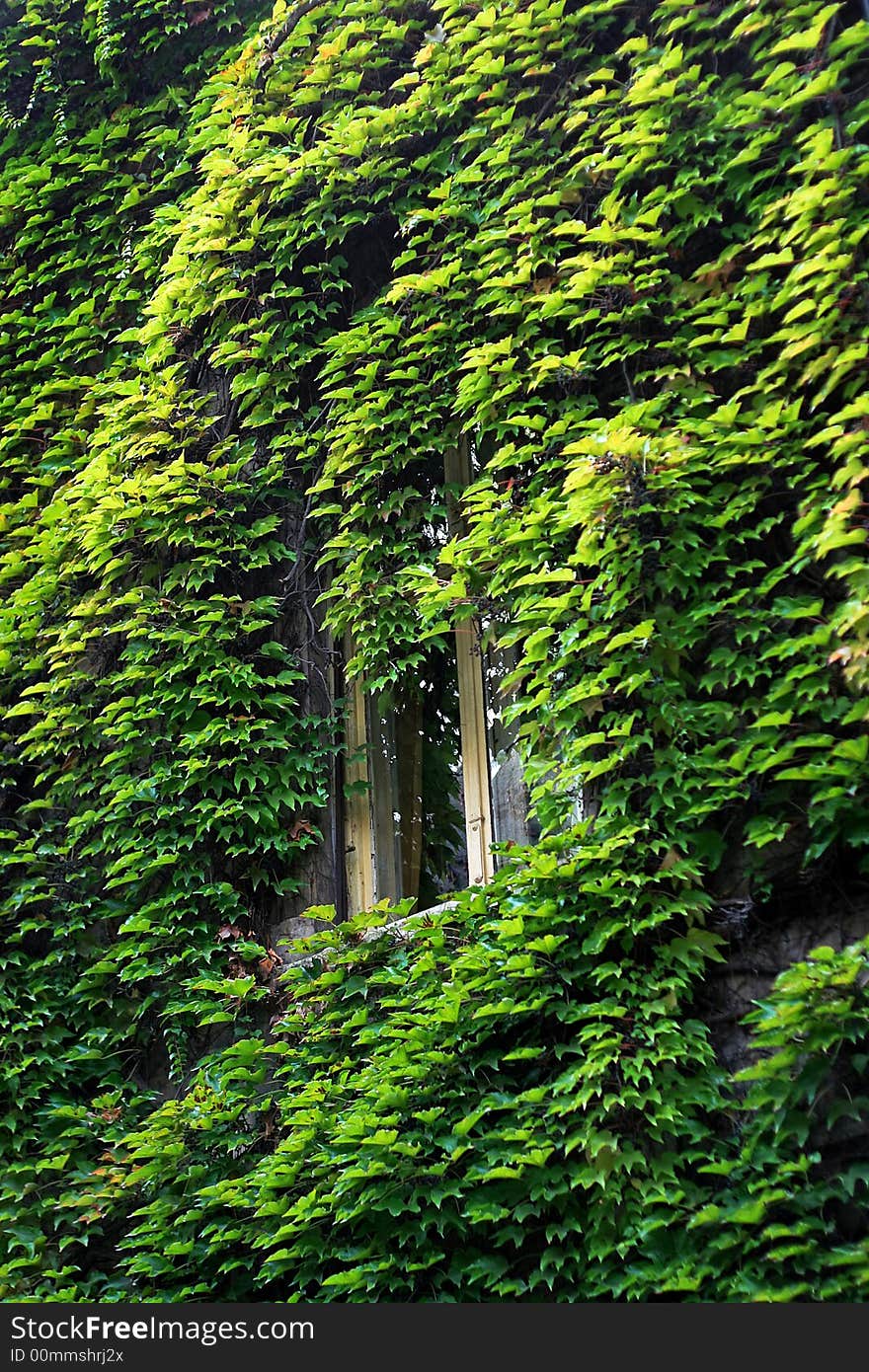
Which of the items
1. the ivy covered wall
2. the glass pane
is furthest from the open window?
the ivy covered wall

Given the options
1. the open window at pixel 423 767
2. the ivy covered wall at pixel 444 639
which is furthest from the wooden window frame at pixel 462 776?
the ivy covered wall at pixel 444 639

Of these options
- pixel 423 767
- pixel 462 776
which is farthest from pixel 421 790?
pixel 462 776

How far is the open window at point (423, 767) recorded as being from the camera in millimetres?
5410

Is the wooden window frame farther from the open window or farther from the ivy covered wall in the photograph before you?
the ivy covered wall

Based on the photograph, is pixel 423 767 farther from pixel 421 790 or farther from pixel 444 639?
pixel 444 639

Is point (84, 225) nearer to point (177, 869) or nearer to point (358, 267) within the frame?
point (358, 267)

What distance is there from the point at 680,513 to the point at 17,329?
4342 mm

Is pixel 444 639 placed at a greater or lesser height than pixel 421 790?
greater

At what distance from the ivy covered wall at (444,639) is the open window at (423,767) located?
0.49 ft

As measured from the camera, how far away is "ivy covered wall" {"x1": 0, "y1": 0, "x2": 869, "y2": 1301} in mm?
4145

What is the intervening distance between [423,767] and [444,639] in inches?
20.5

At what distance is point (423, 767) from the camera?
573 centimetres

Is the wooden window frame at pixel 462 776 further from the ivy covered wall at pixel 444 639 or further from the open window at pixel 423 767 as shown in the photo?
the ivy covered wall at pixel 444 639

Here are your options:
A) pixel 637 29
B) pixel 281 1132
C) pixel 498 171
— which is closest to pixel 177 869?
pixel 281 1132
